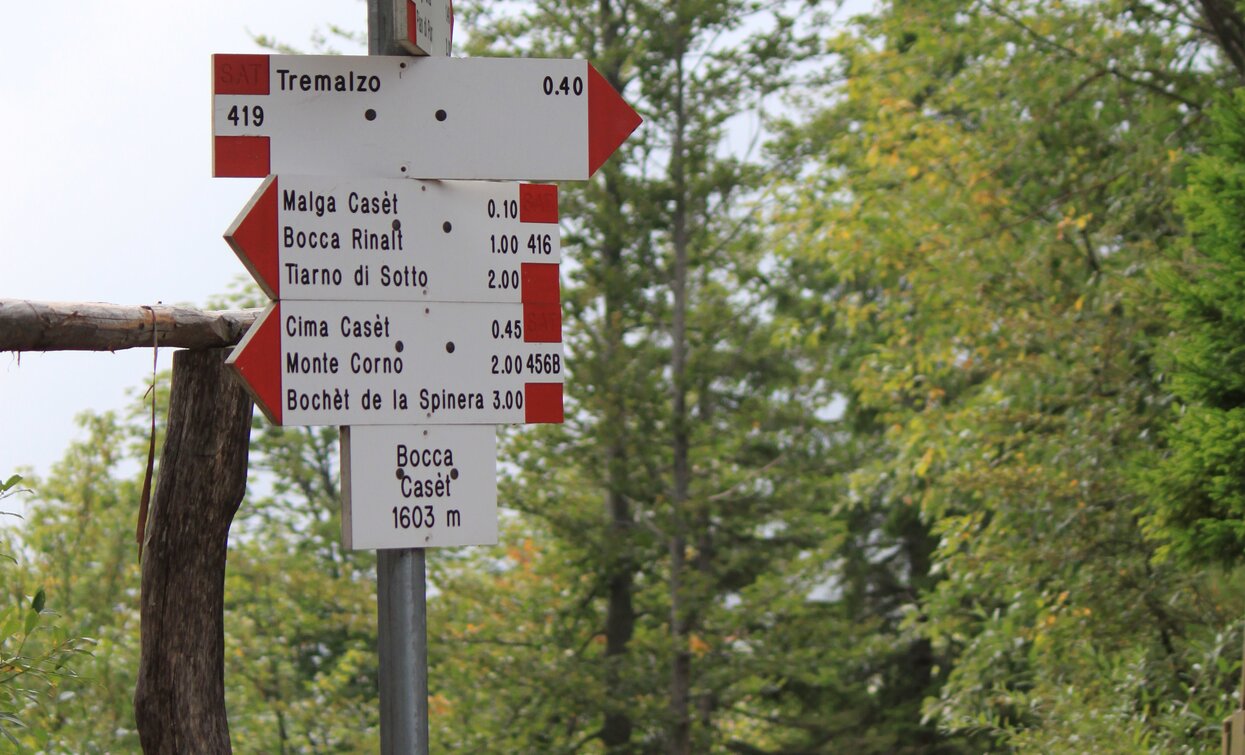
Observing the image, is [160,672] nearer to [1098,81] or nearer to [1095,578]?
[1095,578]

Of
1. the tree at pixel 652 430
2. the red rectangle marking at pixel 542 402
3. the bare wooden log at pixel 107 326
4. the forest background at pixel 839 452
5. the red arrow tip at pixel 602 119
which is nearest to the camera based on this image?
the red rectangle marking at pixel 542 402

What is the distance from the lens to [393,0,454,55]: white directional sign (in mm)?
2543

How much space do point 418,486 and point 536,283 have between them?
1.57 feet

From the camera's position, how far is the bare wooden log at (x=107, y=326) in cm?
322

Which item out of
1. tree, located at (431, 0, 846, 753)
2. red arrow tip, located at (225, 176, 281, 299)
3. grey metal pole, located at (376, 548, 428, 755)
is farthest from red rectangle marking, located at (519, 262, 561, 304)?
tree, located at (431, 0, 846, 753)

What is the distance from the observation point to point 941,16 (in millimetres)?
10328

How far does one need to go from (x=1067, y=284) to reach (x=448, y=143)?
893cm

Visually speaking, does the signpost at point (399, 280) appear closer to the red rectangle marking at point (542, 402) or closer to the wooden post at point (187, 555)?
the red rectangle marking at point (542, 402)

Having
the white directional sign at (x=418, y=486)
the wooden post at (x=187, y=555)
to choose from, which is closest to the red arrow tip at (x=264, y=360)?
the white directional sign at (x=418, y=486)

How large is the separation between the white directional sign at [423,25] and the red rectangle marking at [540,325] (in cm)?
57

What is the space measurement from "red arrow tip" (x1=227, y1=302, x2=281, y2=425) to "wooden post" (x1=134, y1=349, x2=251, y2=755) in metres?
1.27

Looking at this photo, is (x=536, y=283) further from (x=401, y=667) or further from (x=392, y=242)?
(x=401, y=667)

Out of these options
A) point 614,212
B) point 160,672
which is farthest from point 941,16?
point 160,672

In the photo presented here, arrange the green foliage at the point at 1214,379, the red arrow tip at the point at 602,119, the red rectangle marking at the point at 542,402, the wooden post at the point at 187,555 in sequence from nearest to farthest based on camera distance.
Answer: the red rectangle marking at the point at 542,402, the red arrow tip at the point at 602,119, the wooden post at the point at 187,555, the green foliage at the point at 1214,379
